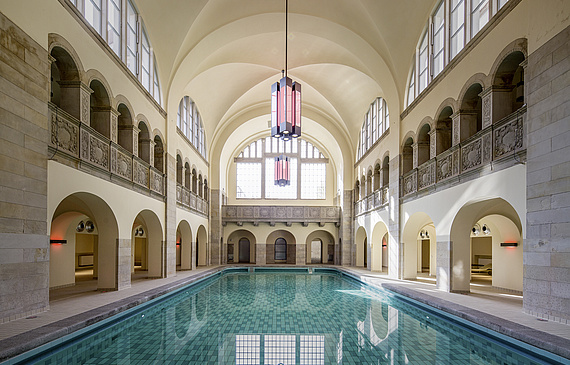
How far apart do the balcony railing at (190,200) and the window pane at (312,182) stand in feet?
29.1

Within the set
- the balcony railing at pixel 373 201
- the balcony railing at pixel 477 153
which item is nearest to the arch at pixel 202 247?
the balcony railing at pixel 373 201

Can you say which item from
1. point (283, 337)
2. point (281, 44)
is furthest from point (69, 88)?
point (281, 44)

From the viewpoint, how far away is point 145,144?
14.8m

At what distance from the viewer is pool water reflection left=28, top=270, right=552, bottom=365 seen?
6340 mm

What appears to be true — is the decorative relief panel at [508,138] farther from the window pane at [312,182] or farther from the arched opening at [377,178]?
the window pane at [312,182]

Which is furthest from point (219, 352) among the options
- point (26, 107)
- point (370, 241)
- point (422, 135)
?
point (370, 241)

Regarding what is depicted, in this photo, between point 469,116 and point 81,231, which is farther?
point 81,231

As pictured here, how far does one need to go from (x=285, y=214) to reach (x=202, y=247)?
6.26m

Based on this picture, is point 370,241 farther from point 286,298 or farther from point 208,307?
point 208,307

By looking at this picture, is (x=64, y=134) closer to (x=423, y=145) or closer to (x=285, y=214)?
(x=423, y=145)

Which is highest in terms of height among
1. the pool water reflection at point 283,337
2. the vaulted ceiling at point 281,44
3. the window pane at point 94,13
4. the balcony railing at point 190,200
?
the vaulted ceiling at point 281,44

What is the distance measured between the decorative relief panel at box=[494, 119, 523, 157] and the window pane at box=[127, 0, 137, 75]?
36.2 ft

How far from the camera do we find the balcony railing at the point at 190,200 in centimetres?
1893

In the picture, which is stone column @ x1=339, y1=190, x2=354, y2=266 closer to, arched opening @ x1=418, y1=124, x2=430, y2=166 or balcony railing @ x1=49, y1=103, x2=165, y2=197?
arched opening @ x1=418, y1=124, x2=430, y2=166
